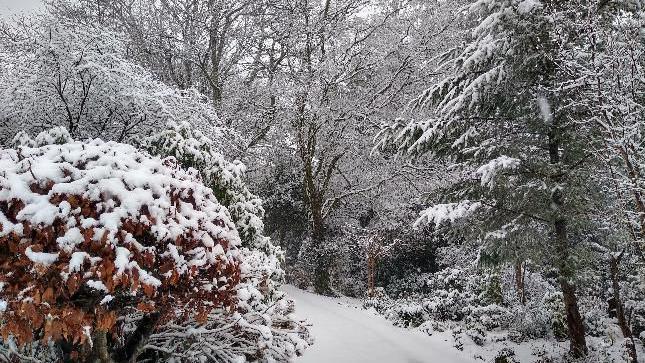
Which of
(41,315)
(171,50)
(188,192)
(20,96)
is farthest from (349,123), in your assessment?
(41,315)

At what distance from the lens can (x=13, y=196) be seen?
2.30 m

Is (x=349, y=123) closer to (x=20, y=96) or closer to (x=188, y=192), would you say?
(x=20, y=96)

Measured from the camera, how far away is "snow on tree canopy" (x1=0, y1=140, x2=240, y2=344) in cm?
218

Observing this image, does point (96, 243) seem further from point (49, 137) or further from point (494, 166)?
point (494, 166)

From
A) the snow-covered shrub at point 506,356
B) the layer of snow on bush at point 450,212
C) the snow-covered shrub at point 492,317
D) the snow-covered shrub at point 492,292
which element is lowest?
the snow-covered shrub at point 506,356

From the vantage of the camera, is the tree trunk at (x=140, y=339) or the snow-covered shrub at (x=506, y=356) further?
the snow-covered shrub at (x=506, y=356)

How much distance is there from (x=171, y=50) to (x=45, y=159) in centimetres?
964

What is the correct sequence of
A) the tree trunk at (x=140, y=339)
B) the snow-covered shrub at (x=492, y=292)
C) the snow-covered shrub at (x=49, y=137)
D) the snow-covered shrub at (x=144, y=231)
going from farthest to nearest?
the snow-covered shrub at (x=492, y=292)
the snow-covered shrub at (x=49, y=137)
the tree trunk at (x=140, y=339)
the snow-covered shrub at (x=144, y=231)

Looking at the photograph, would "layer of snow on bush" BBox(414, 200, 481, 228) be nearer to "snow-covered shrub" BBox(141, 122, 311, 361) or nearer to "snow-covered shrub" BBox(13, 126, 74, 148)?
"snow-covered shrub" BBox(141, 122, 311, 361)

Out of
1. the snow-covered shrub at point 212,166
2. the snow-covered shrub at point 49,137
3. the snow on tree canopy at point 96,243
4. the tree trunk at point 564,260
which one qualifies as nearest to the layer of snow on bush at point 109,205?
the snow on tree canopy at point 96,243

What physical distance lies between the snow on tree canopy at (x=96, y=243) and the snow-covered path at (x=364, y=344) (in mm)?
3370

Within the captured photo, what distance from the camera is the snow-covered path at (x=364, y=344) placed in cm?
615

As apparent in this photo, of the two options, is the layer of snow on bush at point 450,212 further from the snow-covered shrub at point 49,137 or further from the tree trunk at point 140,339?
the snow-covered shrub at point 49,137

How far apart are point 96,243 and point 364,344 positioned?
216 inches
